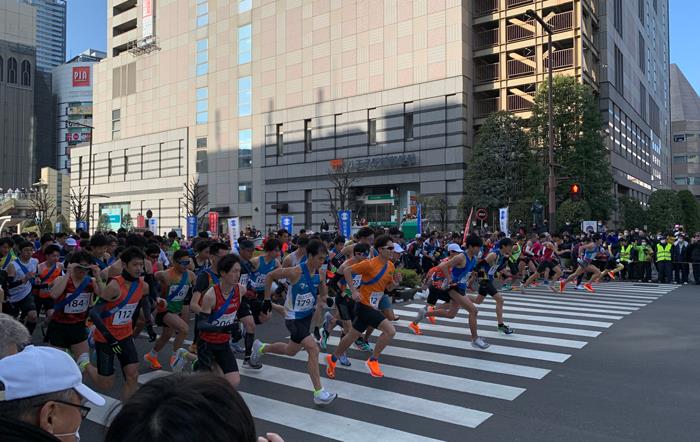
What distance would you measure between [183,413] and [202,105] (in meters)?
53.3

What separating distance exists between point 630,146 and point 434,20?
2240 centimetres

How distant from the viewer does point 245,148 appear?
48688mm

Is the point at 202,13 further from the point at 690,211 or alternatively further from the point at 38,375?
the point at 690,211

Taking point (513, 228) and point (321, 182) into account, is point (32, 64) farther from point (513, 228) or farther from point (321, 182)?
point (513, 228)

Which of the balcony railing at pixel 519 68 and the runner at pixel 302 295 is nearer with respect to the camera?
the runner at pixel 302 295

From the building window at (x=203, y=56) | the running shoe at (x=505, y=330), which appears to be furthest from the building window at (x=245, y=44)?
the running shoe at (x=505, y=330)

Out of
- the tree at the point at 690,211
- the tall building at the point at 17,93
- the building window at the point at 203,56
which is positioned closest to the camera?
the building window at the point at 203,56

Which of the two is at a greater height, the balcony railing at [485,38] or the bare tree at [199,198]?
the balcony railing at [485,38]

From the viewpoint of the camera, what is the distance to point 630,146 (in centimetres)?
4722

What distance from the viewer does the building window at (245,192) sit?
48.2m

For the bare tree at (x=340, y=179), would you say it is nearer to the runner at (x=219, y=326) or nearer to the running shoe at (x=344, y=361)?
the running shoe at (x=344, y=361)

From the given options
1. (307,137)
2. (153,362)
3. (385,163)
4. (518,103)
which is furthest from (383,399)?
(307,137)

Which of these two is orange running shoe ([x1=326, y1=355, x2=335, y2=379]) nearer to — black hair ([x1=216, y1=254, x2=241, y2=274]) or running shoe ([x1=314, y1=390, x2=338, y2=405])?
running shoe ([x1=314, y1=390, x2=338, y2=405])

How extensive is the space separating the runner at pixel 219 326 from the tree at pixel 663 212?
45537 mm
